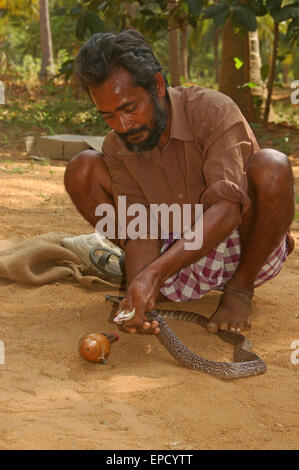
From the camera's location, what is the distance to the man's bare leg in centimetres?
287

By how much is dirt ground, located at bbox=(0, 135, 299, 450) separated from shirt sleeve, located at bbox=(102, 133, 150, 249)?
512 mm

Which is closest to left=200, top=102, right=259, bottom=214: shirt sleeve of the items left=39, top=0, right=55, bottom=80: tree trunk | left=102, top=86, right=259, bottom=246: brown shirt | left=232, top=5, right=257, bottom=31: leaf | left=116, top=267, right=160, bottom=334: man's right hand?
left=102, top=86, right=259, bottom=246: brown shirt

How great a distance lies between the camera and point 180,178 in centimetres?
300

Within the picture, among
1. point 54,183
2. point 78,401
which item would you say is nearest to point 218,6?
point 54,183

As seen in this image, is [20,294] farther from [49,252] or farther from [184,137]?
[184,137]

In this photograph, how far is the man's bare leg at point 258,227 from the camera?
113 inches

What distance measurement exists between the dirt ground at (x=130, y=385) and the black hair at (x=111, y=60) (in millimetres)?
1246

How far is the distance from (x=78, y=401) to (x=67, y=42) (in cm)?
2363

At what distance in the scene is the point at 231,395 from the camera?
2.31 metres

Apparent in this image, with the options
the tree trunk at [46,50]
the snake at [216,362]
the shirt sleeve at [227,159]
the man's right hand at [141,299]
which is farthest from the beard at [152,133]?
the tree trunk at [46,50]
